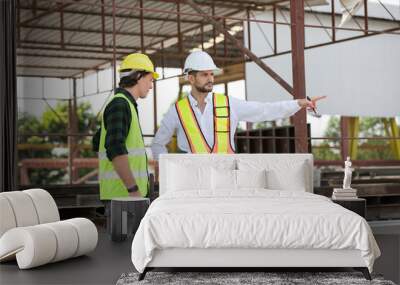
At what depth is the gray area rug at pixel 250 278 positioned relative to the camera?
3945 millimetres

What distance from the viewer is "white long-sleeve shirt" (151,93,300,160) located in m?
5.95

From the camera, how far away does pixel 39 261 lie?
14.5 ft

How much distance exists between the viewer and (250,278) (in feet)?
13.2

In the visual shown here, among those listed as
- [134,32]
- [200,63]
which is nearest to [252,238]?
[200,63]

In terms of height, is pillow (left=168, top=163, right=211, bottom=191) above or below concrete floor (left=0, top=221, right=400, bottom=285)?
above

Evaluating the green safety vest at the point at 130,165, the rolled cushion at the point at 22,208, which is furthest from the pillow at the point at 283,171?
the rolled cushion at the point at 22,208

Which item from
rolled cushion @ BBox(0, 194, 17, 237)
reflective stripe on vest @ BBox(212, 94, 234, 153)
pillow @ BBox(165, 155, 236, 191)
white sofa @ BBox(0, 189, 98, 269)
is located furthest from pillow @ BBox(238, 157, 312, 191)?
rolled cushion @ BBox(0, 194, 17, 237)

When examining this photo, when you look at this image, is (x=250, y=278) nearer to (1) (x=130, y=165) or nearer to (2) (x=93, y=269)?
(2) (x=93, y=269)

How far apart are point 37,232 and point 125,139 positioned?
134 cm

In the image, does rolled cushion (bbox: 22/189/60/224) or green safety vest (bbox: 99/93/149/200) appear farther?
green safety vest (bbox: 99/93/149/200)

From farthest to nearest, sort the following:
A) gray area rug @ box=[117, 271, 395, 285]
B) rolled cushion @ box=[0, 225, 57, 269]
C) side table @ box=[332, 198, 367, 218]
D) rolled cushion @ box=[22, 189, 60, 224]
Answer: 1. side table @ box=[332, 198, 367, 218]
2. rolled cushion @ box=[22, 189, 60, 224]
3. rolled cushion @ box=[0, 225, 57, 269]
4. gray area rug @ box=[117, 271, 395, 285]

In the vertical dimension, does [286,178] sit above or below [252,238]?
above

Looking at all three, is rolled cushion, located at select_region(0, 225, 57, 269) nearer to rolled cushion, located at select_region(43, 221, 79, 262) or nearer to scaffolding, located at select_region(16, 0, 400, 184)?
rolled cushion, located at select_region(43, 221, 79, 262)

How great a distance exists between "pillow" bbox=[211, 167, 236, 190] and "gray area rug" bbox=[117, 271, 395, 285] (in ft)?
4.35
